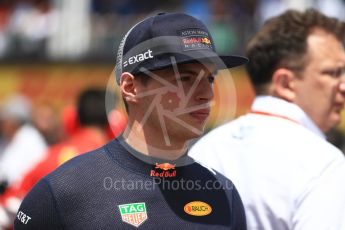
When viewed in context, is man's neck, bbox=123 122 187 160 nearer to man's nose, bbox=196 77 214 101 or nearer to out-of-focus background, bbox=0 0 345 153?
man's nose, bbox=196 77 214 101

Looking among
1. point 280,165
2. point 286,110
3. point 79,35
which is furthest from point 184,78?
point 79,35

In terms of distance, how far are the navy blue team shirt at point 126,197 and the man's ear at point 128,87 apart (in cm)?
16

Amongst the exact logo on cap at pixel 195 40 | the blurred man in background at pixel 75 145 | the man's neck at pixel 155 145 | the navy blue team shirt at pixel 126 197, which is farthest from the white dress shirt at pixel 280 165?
the blurred man in background at pixel 75 145

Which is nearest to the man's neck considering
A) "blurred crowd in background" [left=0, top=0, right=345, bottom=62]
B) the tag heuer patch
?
the tag heuer patch

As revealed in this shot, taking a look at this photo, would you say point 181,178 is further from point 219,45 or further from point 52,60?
point 52,60

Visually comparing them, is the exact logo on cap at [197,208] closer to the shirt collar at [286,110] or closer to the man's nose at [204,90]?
the man's nose at [204,90]

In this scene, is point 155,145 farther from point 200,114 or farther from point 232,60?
point 232,60

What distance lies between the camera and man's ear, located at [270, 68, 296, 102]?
3.82 m

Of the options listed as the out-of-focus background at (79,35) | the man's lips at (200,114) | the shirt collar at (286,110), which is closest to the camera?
the man's lips at (200,114)

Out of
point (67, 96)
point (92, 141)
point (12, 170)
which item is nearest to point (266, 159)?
point (92, 141)

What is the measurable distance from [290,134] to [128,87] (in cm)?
79

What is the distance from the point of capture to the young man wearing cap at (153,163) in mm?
2982

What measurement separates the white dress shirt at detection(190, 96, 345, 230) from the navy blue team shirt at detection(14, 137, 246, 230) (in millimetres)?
272

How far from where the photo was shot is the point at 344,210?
3297 mm
